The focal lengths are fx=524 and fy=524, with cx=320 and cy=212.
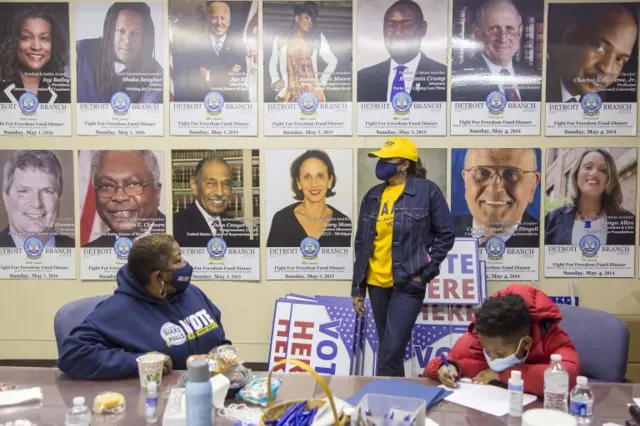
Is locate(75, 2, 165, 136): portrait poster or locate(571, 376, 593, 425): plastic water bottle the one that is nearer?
locate(571, 376, 593, 425): plastic water bottle

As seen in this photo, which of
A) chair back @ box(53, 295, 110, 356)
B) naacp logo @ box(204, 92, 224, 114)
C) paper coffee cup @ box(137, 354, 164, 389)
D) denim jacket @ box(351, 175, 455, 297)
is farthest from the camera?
naacp logo @ box(204, 92, 224, 114)

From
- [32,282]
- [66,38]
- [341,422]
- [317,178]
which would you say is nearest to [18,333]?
[32,282]

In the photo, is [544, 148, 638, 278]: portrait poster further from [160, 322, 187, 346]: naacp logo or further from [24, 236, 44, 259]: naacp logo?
[24, 236, 44, 259]: naacp logo

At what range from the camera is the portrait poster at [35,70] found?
366cm

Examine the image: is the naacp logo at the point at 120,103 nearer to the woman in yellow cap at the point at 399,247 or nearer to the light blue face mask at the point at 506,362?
the woman in yellow cap at the point at 399,247

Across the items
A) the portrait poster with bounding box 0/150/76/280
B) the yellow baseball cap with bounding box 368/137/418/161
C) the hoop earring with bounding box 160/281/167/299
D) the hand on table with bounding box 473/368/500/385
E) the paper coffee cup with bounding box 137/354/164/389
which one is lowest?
the hand on table with bounding box 473/368/500/385

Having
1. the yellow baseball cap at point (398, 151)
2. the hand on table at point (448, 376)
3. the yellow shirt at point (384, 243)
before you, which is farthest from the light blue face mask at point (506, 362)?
the yellow baseball cap at point (398, 151)

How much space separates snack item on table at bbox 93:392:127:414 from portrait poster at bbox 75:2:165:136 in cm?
248

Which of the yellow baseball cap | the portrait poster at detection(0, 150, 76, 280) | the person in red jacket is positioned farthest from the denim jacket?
the portrait poster at detection(0, 150, 76, 280)

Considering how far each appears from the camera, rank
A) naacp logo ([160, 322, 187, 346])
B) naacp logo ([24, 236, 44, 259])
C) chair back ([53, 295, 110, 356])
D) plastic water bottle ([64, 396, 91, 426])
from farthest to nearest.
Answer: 1. naacp logo ([24, 236, 44, 259])
2. chair back ([53, 295, 110, 356])
3. naacp logo ([160, 322, 187, 346])
4. plastic water bottle ([64, 396, 91, 426])

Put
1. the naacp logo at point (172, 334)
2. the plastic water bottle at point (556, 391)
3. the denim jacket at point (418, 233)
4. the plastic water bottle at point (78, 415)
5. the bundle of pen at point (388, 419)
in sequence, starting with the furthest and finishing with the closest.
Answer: the denim jacket at point (418, 233) < the naacp logo at point (172, 334) < the plastic water bottle at point (556, 391) < the plastic water bottle at point (78, 415) < the bundle of pen at point (388, 419)

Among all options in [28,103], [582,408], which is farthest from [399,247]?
[28,103]

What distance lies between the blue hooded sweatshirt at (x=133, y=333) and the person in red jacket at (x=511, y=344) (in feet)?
2.90

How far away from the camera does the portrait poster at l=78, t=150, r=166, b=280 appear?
3.71 m
